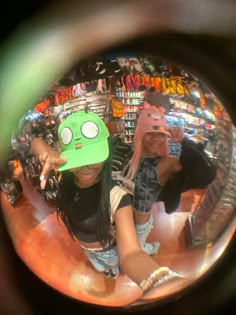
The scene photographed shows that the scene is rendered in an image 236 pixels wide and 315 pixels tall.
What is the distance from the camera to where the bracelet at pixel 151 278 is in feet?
3.04

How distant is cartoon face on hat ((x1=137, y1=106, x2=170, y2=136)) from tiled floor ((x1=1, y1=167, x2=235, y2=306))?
0.34 feet

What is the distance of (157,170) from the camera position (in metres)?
0.90

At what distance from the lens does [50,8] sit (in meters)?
0.85

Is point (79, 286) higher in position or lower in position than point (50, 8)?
lower

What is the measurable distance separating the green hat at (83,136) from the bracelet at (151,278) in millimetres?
183

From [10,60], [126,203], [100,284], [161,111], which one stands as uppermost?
[10,60]

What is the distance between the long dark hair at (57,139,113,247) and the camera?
2.93ft

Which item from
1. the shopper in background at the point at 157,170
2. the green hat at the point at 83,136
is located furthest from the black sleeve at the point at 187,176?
the green hat at the point at 83,136

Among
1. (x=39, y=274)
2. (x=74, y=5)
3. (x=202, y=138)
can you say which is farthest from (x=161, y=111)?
(x=39, y=274)

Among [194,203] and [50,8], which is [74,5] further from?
[194,203]

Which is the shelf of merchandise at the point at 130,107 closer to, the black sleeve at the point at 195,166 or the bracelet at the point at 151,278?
the black sleeve at the point at 195,166

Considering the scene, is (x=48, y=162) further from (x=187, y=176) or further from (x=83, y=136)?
(x=187, y=176)

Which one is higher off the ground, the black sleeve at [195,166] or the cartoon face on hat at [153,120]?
the cartoon face on hat at [153,120]

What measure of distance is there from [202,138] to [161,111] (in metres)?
0.07
